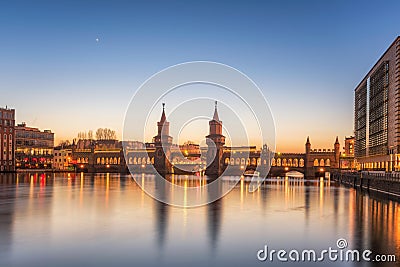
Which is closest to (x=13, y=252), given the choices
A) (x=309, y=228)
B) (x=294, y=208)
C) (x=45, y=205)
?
(x=309, y=228)

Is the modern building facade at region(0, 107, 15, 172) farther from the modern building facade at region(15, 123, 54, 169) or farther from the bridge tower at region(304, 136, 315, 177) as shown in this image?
the bridge tower at region(304, 136, 315, 177)

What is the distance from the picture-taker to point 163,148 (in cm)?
17338

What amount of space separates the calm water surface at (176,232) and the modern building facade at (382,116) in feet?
98.9

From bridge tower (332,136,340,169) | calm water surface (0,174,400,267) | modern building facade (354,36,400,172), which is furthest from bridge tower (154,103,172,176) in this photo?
calm water surface (0,174,400,267)

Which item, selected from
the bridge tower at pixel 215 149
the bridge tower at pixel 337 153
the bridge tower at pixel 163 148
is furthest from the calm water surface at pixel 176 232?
the bridge tower at pixel 163 148

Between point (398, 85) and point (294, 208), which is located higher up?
point (398, 85)

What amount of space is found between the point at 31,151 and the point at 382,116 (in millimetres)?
133003

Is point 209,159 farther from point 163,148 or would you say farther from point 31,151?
point 31,151

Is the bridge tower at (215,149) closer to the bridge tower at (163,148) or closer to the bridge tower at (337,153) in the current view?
the bridge tower at (163,148)

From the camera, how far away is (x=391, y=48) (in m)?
71.2

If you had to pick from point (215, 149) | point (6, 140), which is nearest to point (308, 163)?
point (215, 149)

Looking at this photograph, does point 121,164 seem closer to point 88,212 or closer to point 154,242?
point 88,212

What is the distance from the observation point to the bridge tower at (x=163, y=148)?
16838 centimetres

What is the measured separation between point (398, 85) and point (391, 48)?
308 inches
